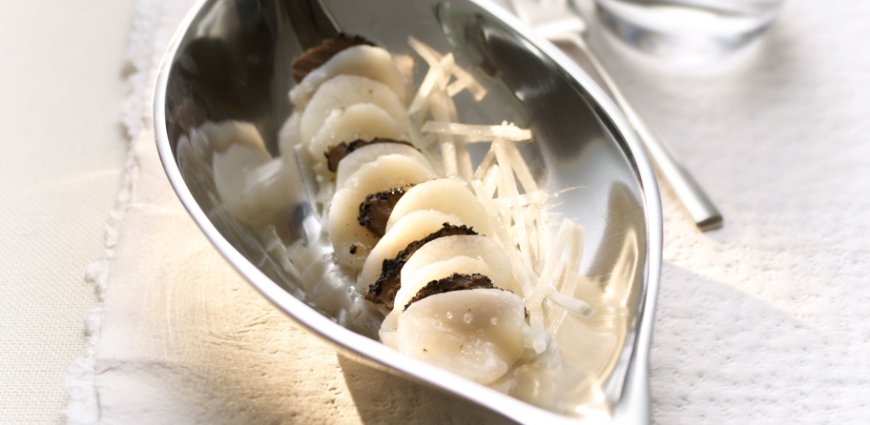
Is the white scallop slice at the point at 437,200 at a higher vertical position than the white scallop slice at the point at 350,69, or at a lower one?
lower

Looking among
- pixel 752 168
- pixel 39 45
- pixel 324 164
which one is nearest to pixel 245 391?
pixel 324 164

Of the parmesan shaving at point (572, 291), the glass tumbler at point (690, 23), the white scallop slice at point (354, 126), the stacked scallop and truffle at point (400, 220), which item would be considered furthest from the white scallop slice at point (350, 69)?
the glass tumbler at point (690, 23)

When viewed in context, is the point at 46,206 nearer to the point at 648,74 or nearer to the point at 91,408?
the point at 91,408

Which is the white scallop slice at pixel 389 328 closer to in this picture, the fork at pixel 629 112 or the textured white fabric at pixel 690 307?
the textured white fabric at pixel 690 307

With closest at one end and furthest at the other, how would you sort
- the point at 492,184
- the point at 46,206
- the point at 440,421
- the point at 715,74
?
the point at 440,421 → the point at 492,184 → the point at 46,206 → the point at 715,74

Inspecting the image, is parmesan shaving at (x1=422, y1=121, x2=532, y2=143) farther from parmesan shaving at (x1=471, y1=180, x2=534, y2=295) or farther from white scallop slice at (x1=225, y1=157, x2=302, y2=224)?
white scallop slice at (x1=225, y1=157, x2=302, y2=224)

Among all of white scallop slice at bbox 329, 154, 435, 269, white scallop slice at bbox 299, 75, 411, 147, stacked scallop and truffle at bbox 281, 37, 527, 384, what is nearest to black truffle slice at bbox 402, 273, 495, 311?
stacked scallop and truffle at bbox 281, 37, 527, 384
